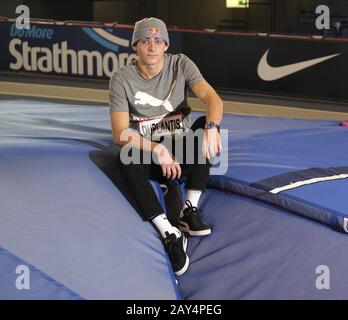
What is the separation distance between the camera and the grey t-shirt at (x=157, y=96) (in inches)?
123

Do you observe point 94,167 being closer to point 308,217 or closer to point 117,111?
point 117,111

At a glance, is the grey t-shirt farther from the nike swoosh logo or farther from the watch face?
the nike swoosh logo

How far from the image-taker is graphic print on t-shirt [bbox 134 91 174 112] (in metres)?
3.15

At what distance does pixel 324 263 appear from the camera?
8.86ft

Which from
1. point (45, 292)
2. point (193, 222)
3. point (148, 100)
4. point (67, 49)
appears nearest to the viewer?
point (45, 292)

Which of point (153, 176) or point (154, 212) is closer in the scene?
point (154, 212)

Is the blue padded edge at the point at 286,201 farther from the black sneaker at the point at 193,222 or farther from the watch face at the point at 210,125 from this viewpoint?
the watch face at the point at 210,125

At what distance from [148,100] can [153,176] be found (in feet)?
1.17

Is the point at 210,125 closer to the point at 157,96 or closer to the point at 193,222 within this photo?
the point at 157,96

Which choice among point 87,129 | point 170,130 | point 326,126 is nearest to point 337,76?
point 326,126

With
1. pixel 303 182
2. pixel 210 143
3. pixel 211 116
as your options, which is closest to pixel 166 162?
pixel 210 143

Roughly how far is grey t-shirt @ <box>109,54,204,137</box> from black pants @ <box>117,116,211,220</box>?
116 millimetres

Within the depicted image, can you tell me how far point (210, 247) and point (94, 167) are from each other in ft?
2.13

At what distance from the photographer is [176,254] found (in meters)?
2.88
